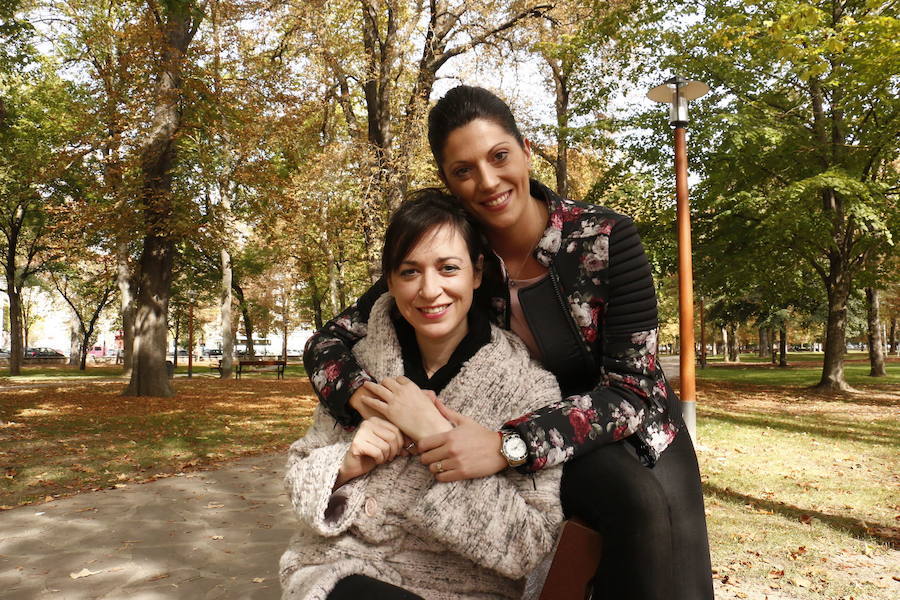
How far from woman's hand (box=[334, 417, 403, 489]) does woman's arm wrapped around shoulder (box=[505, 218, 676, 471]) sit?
360 millimetres

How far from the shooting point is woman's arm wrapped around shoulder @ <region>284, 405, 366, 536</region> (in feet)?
6.23

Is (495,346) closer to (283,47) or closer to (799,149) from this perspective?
(283,47)

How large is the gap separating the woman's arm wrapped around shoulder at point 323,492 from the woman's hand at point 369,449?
2 cm

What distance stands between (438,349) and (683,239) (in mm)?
7331

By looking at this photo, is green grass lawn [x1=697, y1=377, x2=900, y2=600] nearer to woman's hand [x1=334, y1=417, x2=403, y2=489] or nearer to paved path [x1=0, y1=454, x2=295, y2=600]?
woman's hand [x1=334, y1=417, x2=403, y2=489]

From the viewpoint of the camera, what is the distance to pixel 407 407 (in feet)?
6.50

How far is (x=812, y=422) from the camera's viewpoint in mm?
12195

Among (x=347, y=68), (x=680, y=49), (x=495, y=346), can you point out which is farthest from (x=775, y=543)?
(x=680, y=49)

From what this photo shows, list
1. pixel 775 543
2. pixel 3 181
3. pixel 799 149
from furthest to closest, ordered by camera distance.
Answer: pixel 3 181 < pixel 799 149 < pixel 775 543

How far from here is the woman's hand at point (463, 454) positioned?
1.83 metres

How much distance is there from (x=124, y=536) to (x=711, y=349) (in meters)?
83.0

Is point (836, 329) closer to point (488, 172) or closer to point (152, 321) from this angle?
point (152, 321)

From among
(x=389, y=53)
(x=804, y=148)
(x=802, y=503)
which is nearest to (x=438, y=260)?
(x=802, y=503)

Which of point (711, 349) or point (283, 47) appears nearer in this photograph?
point (283, 47)
